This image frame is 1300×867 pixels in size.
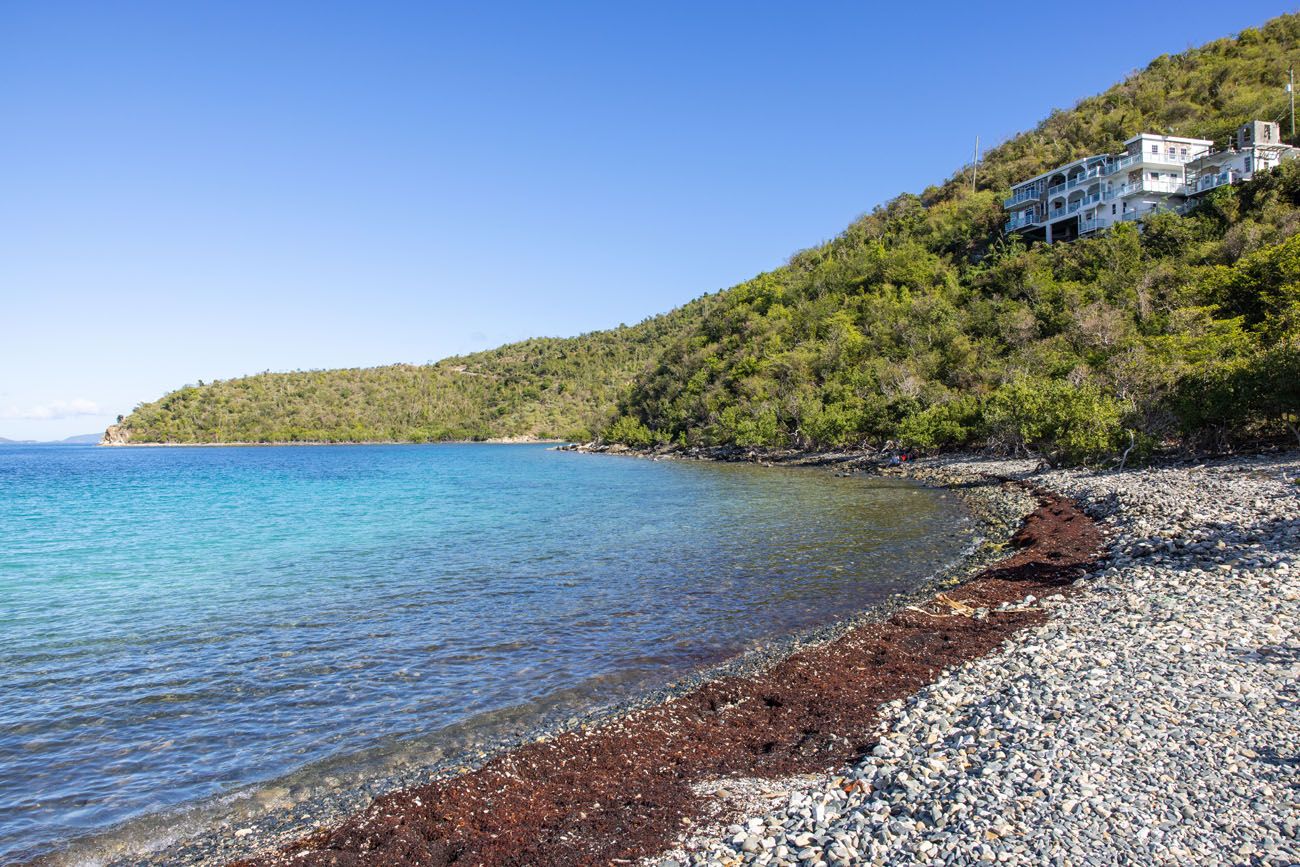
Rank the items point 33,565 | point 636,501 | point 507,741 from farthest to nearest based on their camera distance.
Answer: point 636,501 < point 33,565 < point 507,741

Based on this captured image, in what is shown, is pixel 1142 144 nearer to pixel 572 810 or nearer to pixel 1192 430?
pixel 1192 430

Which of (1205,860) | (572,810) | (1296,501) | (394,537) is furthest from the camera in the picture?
(394,537)

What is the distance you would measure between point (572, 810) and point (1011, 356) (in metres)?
60.8

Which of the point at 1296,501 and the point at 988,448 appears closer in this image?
the point at 1296,501

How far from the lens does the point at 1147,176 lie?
216 ft

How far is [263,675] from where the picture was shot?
499 inches

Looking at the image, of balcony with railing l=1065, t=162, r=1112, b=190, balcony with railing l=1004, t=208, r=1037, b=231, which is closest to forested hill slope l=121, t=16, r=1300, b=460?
balcony with railing l=1004, t=208, r=1037, b=231

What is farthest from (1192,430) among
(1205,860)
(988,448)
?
(1205,860)

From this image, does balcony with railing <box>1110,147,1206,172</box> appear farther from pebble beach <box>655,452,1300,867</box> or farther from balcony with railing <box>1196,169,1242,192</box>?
pebble beach <box>655,452,1300,867</box>

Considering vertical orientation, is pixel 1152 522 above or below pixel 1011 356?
below

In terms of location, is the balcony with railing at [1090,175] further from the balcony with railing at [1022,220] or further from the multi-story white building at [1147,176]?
the balcony with railing at [1022,220]

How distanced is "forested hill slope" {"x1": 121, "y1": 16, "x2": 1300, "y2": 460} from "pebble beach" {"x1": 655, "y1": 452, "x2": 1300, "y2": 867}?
2369 cm

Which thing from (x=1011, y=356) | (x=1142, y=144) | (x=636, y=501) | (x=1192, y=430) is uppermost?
(x=1142, y=144)

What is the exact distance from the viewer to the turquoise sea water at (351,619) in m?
9.75
